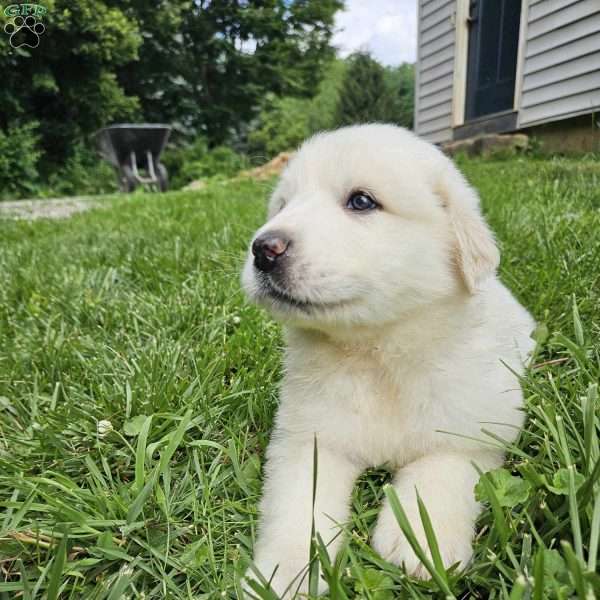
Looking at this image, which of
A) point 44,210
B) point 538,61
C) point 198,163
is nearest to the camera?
point 538,61

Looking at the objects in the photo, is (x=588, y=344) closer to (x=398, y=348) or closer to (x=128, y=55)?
(x=398, y=348)

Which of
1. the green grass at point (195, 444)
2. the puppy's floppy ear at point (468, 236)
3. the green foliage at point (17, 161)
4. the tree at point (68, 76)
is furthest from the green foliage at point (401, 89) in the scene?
the puppy's floppy ear at point (468, 236)

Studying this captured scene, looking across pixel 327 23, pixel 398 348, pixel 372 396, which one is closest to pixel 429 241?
pixel 398 348

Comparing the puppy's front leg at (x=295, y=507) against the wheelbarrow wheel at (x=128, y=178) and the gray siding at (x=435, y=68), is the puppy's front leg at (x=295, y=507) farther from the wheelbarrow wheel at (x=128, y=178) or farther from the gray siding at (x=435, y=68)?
the wheelbarrow wheel at (x=128, y=178)

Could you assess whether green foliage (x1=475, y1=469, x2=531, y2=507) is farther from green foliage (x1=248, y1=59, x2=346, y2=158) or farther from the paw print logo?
green foliage (x1=248, y1=59, x2=346, y2=158)

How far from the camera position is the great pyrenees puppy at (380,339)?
144 cm

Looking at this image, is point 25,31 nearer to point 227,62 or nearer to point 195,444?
point 227,62

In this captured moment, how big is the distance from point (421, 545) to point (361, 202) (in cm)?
96

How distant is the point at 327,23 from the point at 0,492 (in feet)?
84.4

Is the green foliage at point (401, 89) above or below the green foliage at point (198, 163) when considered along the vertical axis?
above

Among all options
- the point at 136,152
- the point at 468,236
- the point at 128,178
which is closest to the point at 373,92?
the point at 136,152

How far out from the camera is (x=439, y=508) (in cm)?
130

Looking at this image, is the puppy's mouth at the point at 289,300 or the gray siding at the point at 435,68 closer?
the puppy's mouth at the point at 289,300

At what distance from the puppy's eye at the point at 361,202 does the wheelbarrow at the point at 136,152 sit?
1296 centimetres
